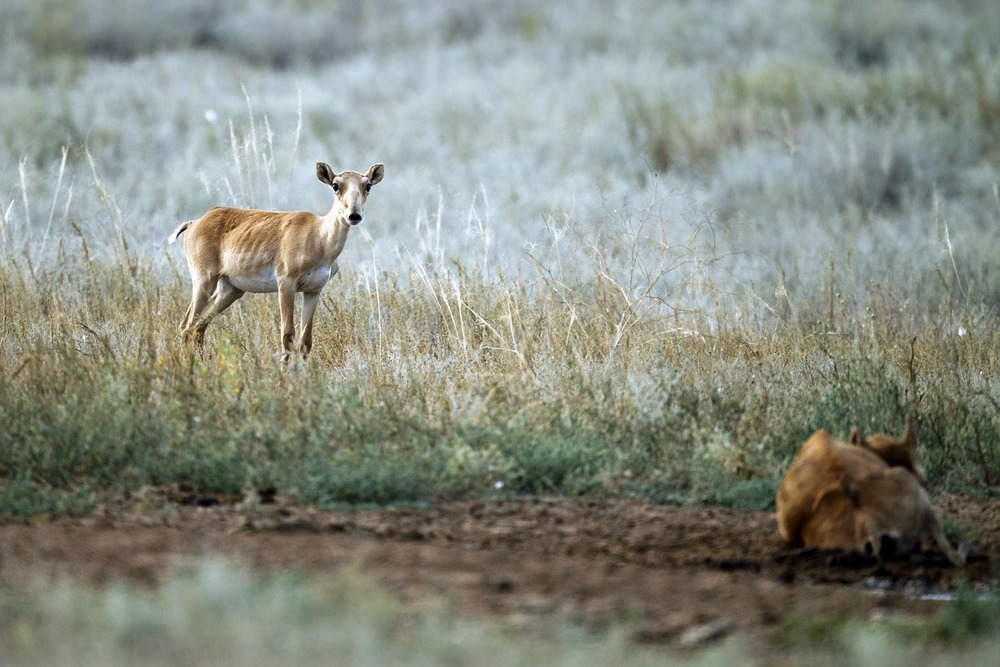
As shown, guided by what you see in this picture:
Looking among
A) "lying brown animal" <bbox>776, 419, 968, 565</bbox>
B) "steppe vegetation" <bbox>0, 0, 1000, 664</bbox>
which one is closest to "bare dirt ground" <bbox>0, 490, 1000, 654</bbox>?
"lying brown animal" <bbox>776, 419, 968, 565</bbox>

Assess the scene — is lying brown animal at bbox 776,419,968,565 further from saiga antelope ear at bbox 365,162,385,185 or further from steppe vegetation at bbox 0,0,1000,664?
saiga antelope ear at bbox 365,162,385,185

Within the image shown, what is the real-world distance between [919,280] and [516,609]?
387 inches

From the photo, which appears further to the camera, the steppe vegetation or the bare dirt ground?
the steppe vegetation

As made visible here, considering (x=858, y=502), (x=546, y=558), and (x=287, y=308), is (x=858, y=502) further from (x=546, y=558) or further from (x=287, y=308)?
(x=287, y=308)

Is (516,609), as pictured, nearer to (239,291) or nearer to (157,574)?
(157,574)

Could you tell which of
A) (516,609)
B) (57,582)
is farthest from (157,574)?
(516,609)

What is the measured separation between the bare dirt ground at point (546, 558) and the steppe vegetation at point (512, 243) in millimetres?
308

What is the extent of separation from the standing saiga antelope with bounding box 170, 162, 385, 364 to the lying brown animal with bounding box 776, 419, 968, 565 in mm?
3466

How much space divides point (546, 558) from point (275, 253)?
4.03 metres

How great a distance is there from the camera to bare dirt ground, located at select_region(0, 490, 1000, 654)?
173 inches

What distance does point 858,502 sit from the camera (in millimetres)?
5410

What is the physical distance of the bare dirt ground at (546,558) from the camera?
4.38 metres

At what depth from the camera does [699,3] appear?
88.0 feet

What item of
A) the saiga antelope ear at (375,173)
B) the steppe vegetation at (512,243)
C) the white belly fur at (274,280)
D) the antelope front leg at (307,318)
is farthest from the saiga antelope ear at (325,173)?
the steppe vegetation at (512,243)
